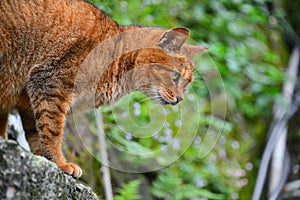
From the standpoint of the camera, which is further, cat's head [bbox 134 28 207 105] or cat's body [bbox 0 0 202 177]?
cat's head [bbox 134 28 207 105]

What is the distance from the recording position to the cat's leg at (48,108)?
8.16 feet

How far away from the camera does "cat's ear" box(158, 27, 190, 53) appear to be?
2.67 metres

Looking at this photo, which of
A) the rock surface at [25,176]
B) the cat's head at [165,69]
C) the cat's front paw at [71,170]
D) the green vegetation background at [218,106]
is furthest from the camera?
the green vegetation background at [218,106]

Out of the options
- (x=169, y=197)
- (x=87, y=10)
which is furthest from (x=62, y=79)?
(x=169, y=197)

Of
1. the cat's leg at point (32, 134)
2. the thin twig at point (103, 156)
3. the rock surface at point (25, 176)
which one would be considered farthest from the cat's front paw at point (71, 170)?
the thin twig at point (103, 156)

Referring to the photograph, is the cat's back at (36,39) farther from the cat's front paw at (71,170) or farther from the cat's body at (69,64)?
the cat's front paw at (71,170)

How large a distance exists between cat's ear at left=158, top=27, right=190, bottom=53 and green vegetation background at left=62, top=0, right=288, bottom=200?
3.02ft

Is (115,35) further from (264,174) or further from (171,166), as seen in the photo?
(264,174)

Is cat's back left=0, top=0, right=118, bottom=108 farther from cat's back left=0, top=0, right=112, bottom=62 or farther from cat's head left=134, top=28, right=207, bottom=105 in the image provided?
cat's head left=134, top=28, right=207, bottom=105

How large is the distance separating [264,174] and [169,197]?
43.4 inches

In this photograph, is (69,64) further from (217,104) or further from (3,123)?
(217,104)

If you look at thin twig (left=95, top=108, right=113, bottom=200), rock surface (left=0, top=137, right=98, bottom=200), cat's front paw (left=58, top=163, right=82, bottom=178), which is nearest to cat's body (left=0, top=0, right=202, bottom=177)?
cat's front paw (left=58, top=163, right=82, bottom=178)

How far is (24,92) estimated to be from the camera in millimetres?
2541

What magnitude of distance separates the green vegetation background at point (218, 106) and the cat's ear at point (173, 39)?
3.02ft
